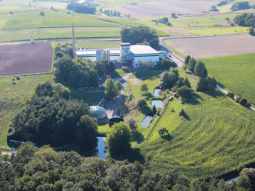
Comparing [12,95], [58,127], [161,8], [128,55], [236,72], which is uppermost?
[161,8]

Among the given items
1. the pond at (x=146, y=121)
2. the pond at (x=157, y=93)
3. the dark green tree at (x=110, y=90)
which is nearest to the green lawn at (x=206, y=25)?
the pond at (x=157, y=93)

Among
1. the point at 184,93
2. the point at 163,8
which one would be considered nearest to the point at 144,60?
the point at 184,93

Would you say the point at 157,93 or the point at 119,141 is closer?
the point at 119,141

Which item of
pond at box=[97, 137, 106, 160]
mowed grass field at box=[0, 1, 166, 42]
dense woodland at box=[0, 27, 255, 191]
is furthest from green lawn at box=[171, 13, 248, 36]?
pond at box=[97, 137, 106, 160]

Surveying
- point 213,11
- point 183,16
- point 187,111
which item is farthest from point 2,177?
point 213,11

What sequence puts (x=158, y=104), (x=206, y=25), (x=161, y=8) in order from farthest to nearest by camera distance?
(x=161, y=8)
(x=206, y=25)
(x=158, y=104)

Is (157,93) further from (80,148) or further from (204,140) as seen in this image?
(80,148)
